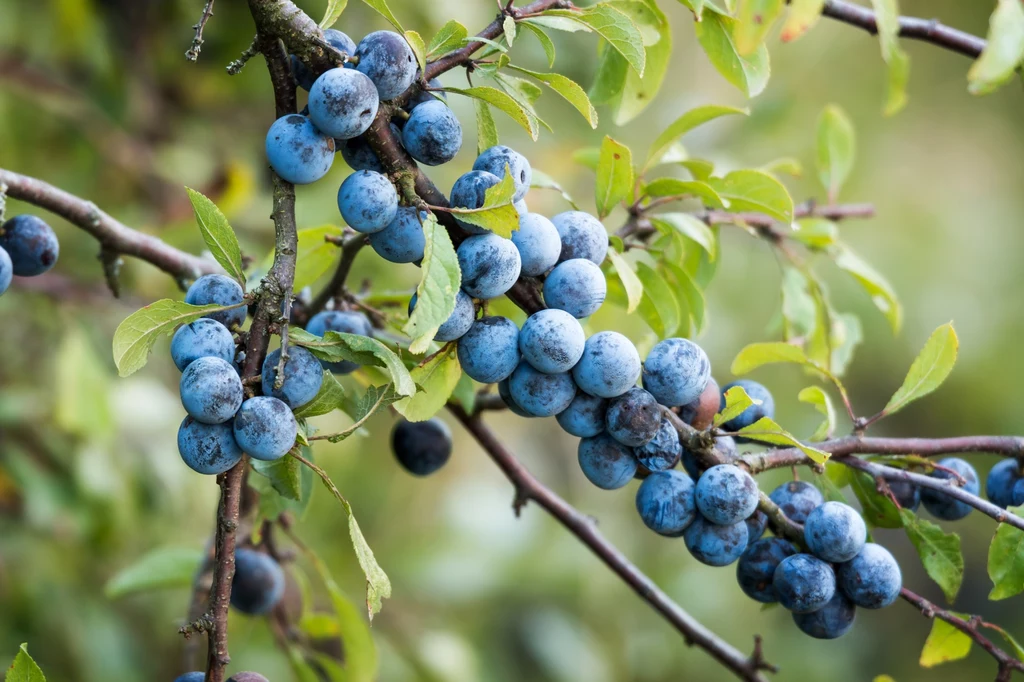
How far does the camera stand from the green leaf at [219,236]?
69cm

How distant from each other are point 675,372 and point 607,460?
93 mm

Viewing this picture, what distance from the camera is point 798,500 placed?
82 centimetres

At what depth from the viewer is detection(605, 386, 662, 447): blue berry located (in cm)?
71

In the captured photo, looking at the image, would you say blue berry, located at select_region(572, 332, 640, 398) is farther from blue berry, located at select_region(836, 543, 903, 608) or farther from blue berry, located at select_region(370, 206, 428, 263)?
blue berry, located at select_region(836, 543, 903, 608)

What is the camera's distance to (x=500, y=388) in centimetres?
76

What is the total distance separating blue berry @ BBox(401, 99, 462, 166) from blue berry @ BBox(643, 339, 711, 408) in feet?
0.79

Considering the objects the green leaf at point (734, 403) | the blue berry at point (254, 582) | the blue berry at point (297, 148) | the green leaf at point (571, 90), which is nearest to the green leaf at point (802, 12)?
the green leaf at point (571, 90)

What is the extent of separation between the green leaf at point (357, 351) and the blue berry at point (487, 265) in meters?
0.08

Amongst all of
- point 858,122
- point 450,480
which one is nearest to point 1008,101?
point 858,122

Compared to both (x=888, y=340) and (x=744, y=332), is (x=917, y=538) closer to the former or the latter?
(x=744, y=332)

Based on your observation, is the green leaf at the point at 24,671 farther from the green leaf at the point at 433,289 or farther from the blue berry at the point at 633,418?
the blue berry at the point at 633,418

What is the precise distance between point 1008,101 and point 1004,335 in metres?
1.39

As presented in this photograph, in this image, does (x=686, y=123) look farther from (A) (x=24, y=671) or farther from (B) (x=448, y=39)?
(A) (x=24, y=671)

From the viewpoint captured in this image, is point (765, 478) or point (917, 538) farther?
point (765, 478)
